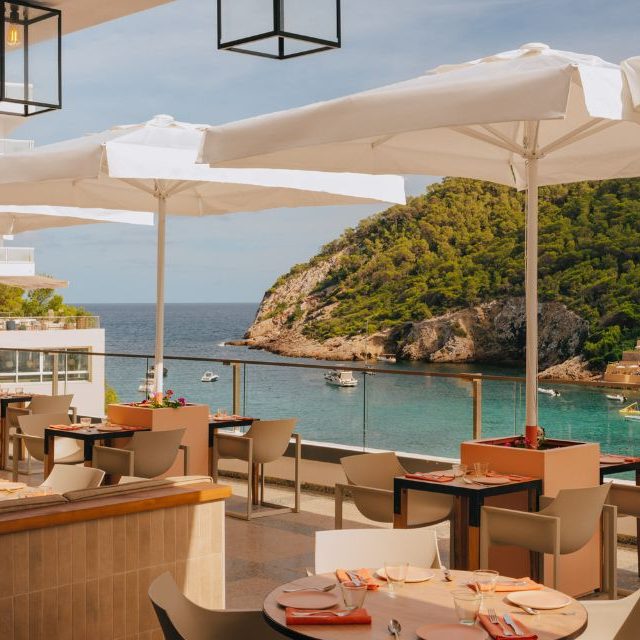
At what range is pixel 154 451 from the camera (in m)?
7.65

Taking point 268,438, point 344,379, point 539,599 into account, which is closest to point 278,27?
point 539,599

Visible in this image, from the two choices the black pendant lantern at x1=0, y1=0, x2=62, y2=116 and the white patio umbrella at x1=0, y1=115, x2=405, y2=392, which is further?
the white patio umbrella at x1=0, y1=115, x2=405, y2=392

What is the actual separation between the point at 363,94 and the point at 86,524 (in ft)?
7.91

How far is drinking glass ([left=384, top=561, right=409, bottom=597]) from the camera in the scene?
355 cm

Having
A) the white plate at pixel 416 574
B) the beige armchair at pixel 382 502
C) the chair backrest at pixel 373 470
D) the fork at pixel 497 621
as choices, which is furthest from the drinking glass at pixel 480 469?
the fork at pixel 497 621

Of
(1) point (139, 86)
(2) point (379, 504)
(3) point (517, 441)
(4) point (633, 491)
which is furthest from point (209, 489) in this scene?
(1) point (139, 86)

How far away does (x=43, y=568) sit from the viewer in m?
4.13

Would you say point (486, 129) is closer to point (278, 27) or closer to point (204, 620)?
point (278, 27)

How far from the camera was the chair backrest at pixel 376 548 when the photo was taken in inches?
167

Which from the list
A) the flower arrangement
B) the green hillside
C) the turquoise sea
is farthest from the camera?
the green hillside

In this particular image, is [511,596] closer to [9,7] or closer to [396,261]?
[9,7]

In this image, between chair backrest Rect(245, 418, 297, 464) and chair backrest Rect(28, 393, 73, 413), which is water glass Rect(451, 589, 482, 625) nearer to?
chair backrest Rect(245, 418, 297, 464)

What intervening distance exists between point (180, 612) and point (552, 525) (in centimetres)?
223

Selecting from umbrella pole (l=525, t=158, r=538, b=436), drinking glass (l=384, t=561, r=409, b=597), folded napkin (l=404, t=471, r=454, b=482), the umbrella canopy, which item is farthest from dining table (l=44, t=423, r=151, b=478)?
the umbrella canopy
